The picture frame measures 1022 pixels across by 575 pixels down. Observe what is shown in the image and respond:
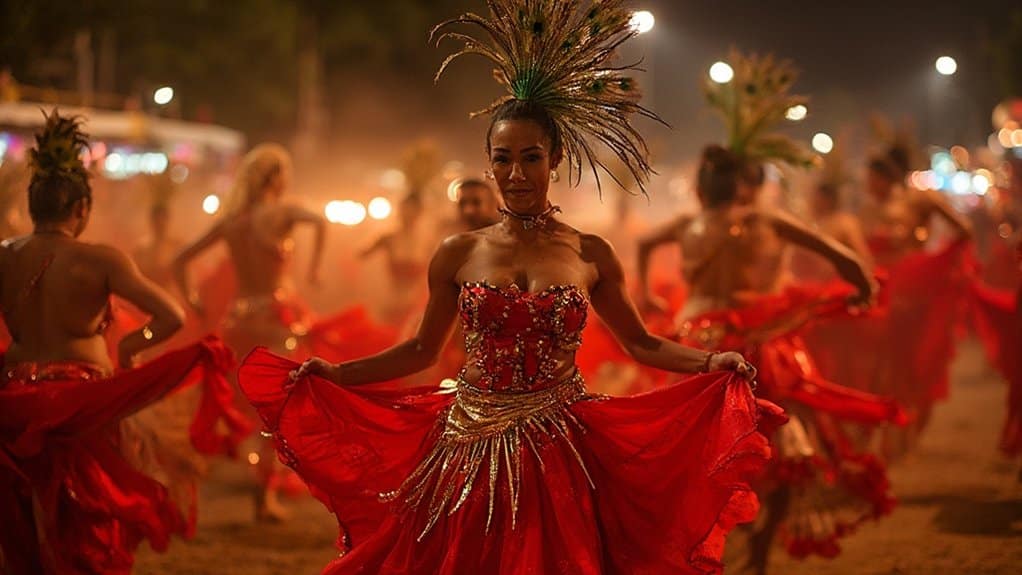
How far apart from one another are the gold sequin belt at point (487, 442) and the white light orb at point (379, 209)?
18.9 m

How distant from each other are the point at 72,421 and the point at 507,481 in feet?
7.71

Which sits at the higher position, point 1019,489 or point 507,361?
point 507,361

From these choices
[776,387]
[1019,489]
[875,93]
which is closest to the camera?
[776,387]

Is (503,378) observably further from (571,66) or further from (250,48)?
(250,48)

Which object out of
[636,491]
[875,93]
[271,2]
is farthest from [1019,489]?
[875,93]

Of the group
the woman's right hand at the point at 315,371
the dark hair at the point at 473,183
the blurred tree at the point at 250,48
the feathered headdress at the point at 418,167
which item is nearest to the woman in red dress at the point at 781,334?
the dark hair at the point at 473,183

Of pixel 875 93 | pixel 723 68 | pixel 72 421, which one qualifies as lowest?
pixel 72 421

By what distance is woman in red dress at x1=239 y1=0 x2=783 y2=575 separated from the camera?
4.79 metres

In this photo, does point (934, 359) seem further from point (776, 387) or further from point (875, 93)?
point (875, 93)

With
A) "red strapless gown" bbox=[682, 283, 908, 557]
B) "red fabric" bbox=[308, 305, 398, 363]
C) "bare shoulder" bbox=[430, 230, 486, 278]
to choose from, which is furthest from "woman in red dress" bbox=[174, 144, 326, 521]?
"bare shoulder" bbox=[430, 230, 486, 278]

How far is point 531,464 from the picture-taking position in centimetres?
484

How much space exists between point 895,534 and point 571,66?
15.9 ft

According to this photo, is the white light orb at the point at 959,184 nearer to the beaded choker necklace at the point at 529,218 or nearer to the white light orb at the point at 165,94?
the white light orb at the point at 165,94

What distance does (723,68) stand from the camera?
897 centimetres
